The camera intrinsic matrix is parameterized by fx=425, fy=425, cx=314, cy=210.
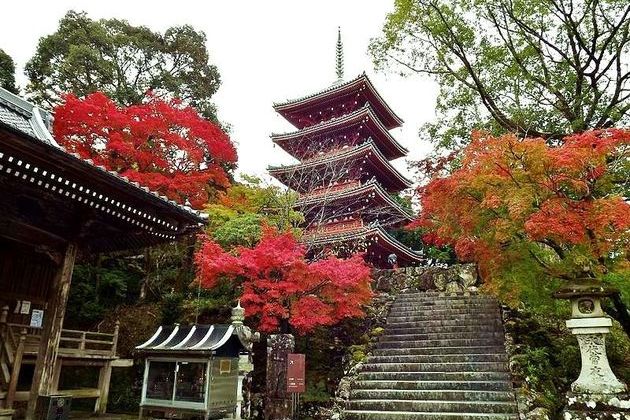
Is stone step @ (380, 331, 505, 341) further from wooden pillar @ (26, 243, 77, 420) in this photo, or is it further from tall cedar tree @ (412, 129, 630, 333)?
wooden pillar @ (26, 243, 77, 420)

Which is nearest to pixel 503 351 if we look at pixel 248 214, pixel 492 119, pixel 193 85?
pixel 492 119

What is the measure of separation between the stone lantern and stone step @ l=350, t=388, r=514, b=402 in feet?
6.08

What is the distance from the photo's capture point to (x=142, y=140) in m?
14.3

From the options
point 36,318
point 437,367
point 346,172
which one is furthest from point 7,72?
point 437,367

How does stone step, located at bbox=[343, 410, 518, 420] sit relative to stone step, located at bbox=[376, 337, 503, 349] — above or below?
below

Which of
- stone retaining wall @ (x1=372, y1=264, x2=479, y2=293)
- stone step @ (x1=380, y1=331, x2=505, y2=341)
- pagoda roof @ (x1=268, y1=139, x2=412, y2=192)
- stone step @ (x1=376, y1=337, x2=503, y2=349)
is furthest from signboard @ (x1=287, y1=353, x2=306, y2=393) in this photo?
pagoda roof @ (x1=268, y1=139, x2=412, y2=192)

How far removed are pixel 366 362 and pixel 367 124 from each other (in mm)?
11728

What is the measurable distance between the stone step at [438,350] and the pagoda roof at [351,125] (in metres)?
10.8

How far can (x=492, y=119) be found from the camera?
12367mm

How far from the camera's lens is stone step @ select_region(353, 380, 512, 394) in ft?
25.8

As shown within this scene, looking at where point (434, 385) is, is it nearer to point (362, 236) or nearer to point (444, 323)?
point (444, 323)

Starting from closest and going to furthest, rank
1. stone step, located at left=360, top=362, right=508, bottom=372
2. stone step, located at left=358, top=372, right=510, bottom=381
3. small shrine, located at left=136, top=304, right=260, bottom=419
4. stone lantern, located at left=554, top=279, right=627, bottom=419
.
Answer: stone lantern, located at left=554, top=279, right=627, bottom=419 → small shrine, located at left=136, top=304, right=260, bottom=419 → stone step, located at left=358, top=372, right=510, bottom=381 → stone step, located at left=360, top=362, right=508, bottom=372

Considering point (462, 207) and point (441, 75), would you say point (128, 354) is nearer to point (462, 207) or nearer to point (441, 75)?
point (462, 207)

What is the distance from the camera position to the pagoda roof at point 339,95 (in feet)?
63.0
